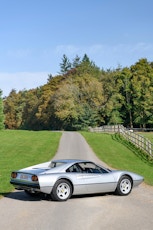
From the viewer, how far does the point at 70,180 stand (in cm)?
1248

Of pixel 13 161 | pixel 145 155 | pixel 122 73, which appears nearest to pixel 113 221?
pixel 13 161

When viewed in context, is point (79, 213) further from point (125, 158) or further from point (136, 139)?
point (136, 139)

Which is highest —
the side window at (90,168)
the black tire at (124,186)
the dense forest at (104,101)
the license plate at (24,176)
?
the dense forest at (104,101)

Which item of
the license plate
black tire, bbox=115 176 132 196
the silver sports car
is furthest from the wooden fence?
the license plate

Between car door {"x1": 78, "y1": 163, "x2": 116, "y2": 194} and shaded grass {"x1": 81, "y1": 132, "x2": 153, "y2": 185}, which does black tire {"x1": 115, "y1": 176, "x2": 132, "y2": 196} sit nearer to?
car door {"x1": 78, "y1": 163, "x2": 116, "y2": 194}

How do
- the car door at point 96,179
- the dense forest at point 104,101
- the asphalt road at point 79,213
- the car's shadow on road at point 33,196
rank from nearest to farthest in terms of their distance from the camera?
1. the asphalt road at point 79,213
2. the car's shadow on road at point 33,196
3. the car door at point 96,179
4. the dense forest at point 104,101

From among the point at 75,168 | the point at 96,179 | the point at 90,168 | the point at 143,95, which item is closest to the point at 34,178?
the point at 75,168

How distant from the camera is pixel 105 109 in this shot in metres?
83.9

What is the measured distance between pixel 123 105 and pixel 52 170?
76586 mm

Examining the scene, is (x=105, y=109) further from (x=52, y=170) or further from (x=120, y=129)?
(x=52, y=170)

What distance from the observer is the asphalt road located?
881 cm

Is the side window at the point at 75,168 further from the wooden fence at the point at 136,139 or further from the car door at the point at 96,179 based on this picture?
the wooden fence at the point at 136,139

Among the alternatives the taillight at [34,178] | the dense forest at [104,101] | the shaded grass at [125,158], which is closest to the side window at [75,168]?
the taillight at [34,178]

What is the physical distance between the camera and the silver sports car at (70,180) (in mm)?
12072
